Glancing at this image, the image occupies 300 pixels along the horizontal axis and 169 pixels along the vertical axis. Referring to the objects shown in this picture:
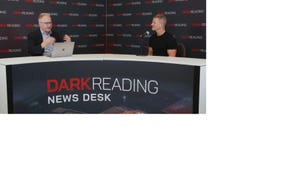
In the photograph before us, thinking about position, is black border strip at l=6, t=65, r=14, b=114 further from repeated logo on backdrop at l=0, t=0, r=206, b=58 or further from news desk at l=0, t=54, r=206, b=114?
repeated logo on backdrop at l=0, t=0, r=206, b=58

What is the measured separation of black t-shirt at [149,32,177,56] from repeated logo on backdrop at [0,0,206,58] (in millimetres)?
284

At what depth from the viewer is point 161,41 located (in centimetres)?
491

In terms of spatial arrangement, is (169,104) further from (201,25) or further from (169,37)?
(201,25)

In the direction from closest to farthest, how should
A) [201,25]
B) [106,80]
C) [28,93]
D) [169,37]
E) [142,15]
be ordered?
[28,93], [106,80], [169,37], [201,25], [142,15]

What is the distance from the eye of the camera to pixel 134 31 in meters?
6.80

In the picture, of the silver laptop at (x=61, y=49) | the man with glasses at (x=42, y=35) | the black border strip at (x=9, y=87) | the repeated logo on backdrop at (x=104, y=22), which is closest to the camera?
the black border strip at (x=9, y=87)

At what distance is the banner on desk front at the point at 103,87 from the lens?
3.72 m

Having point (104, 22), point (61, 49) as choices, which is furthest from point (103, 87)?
point (104, 22)

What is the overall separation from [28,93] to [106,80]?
870mm

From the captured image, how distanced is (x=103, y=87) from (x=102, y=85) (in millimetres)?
26

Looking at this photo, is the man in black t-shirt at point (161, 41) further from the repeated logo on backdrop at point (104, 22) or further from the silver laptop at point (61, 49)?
the silver laptop at point (61, 49)

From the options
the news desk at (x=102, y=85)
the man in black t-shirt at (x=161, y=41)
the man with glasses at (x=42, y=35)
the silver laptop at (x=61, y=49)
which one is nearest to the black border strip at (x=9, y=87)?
the news desk at (x=102, y=85)

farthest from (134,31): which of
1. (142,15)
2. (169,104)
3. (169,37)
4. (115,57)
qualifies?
(169,104)

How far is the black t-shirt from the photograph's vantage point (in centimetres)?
486
